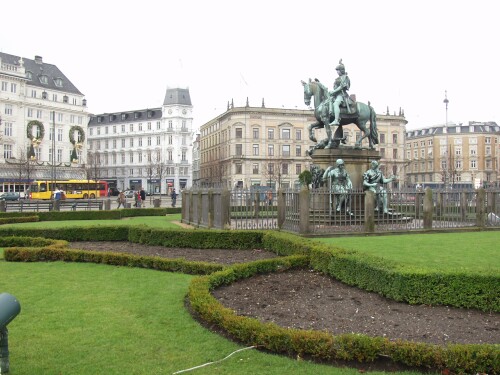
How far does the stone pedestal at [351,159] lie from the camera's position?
67.5ft

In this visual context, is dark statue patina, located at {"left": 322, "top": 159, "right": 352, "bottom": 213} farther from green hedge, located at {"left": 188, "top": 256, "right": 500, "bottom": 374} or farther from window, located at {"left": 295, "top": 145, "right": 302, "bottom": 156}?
window, located at {"left": 295, "top": 145, "right": 302, "bottom": 156}

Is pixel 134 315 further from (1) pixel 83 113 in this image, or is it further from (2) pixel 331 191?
(1) pixel 83 113

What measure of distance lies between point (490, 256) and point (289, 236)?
5.15 meters

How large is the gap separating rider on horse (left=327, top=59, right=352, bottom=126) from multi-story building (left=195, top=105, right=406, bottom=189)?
188 feet

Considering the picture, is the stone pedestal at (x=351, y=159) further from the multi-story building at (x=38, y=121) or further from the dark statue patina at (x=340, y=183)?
the multi-story building at (x=38, y=121)

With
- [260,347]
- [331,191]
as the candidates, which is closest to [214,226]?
[331,191]

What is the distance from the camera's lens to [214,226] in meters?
20.5

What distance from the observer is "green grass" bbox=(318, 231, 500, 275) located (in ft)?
36.9

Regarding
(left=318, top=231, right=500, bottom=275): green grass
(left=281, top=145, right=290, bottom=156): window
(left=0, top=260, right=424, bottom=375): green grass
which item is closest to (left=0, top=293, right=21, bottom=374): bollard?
(left=0, top=260, right=424, bottom=375): green grass

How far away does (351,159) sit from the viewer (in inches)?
819

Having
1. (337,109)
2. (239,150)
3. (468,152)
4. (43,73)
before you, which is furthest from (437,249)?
(468,152)

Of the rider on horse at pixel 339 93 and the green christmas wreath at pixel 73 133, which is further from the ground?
the green christmas wreath at pixel 73 133

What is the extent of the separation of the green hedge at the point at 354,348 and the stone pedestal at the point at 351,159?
14.4 metres

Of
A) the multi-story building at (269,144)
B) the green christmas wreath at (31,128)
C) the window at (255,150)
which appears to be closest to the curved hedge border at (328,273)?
the multi-story building at (269,144)
